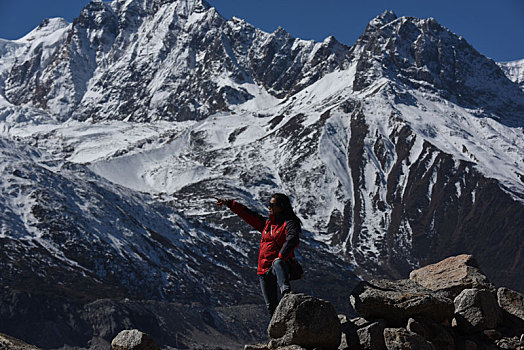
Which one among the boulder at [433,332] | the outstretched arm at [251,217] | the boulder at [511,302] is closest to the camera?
the boulder at [433,332]

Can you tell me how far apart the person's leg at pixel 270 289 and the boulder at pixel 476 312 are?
4.77 meters

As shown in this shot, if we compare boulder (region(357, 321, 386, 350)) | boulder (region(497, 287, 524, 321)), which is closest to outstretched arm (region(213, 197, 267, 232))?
boulder (region(357, 321, 386, 350))

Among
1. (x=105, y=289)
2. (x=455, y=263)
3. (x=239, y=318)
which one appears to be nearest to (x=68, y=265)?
(x=105, y=289)

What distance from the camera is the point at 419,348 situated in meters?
17.4

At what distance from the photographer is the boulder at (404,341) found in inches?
685

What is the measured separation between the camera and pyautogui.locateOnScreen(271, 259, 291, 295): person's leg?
17.3 meters

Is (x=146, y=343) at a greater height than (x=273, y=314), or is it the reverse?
(x=273, y=314)

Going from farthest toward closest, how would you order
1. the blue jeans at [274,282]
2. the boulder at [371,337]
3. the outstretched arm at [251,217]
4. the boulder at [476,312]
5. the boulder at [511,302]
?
the boulder at [511,302] < the boulder at [476,312] < the outstretched arm at [251,217] < the boulder at [371,337] < the blue jeans at [274,282]

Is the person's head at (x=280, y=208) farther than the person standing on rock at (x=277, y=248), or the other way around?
the person's head at (x=280, y=208)

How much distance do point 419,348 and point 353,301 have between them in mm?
2104

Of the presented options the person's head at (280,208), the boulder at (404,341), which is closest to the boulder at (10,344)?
the person's head at (280,208)

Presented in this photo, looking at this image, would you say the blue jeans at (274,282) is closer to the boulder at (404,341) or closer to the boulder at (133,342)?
the boulder at (404,341)

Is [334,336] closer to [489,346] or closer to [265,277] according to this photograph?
[265,277]

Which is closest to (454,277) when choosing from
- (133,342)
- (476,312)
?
(476,312)
